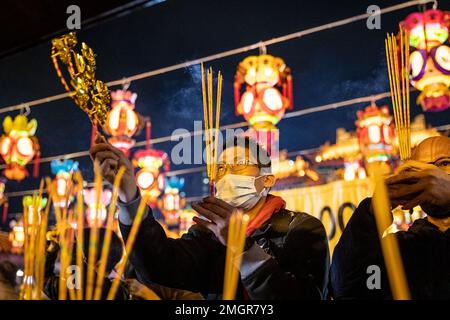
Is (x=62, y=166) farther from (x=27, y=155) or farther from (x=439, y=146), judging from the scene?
(x=439, y=146)

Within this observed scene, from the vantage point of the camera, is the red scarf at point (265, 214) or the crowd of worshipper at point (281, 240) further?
the red scarf at point (265, 214)

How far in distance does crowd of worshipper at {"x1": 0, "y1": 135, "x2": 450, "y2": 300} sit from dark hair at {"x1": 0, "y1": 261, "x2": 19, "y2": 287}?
3.63 feet

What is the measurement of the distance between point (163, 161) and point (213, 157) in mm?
5272

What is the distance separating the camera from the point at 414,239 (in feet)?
4.43

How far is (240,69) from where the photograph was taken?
13.9 feet

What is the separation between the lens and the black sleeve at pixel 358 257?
4.12ft

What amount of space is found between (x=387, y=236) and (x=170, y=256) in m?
0.63

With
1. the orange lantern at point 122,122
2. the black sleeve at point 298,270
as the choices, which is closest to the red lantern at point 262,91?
the orange lantern at point 122,122

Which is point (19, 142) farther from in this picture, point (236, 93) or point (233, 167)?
point (233, 167)

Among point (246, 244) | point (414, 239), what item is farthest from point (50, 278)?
point (414, 239)

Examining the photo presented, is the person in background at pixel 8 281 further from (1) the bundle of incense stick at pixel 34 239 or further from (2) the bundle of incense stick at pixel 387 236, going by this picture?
(2) the bundle of incense stick at pixel 387 236

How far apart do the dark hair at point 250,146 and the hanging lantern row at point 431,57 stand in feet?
8.00
